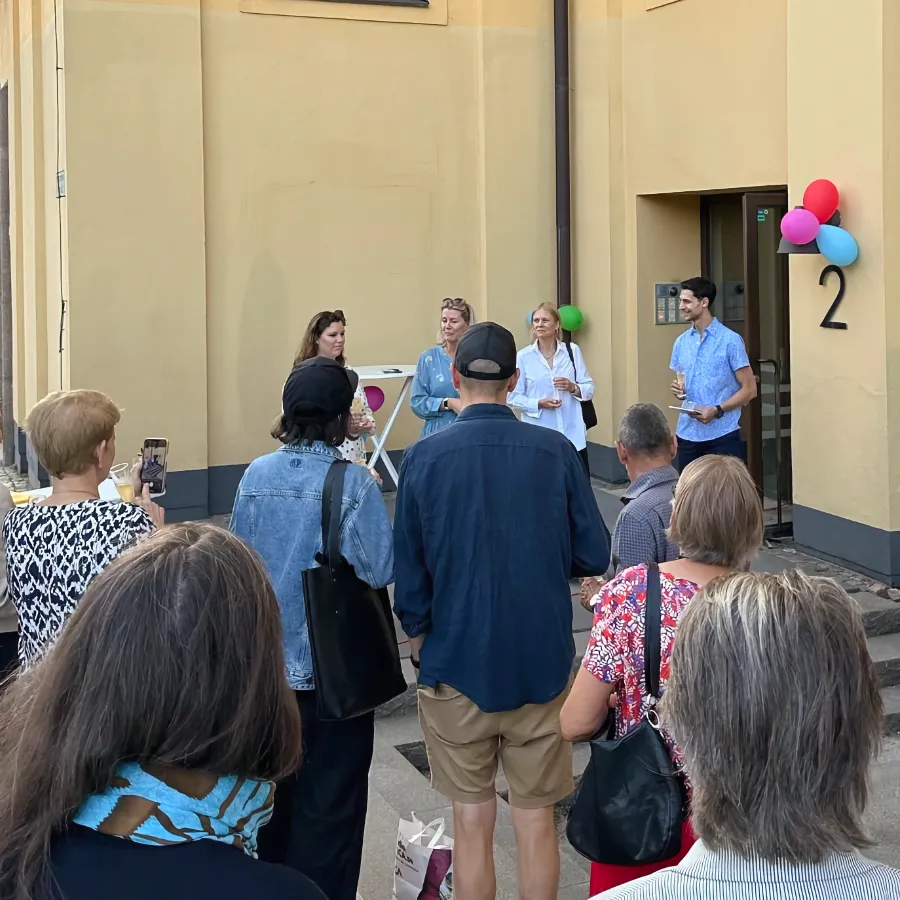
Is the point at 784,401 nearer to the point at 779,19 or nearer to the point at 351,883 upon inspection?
the point at 779,19

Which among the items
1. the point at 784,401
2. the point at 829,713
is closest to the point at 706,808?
the point at 829,713

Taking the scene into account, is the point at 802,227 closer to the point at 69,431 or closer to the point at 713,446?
the point at 713,446

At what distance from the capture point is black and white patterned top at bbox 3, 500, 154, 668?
278cm

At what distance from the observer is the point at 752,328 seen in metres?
7.29

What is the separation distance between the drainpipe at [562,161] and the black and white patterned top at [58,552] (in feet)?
21.7

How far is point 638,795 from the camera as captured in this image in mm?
2383

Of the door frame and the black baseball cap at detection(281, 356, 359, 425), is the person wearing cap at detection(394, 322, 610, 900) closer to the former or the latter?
the black baseball cap at detection(281, 356, 359, 425)

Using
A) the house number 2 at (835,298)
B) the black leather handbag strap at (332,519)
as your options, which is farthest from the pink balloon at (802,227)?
the black leather handbag strap at (332,519)

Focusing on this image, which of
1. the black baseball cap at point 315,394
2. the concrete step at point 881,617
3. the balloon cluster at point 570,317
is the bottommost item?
the concrete step at point 881,617

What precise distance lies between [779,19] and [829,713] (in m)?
6.90

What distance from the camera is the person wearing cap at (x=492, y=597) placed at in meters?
3.10

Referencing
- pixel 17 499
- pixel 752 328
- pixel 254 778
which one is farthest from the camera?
pixel 752 328

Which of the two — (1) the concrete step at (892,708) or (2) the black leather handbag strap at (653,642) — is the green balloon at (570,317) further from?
(2) the black leather handbag strap at (653,642)

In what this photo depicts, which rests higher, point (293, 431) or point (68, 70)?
point (68, 70)
